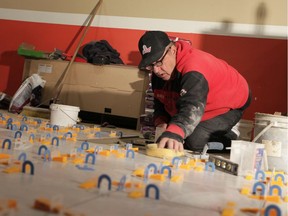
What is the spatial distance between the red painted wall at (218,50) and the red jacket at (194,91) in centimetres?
147

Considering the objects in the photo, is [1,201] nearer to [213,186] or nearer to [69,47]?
[213,186]

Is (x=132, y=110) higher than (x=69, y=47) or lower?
lower

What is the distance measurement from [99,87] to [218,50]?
1.37 m

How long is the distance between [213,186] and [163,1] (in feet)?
11.1

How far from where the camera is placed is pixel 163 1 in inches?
173

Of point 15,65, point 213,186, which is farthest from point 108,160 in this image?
point 15,65

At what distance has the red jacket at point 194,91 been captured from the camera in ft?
6.48

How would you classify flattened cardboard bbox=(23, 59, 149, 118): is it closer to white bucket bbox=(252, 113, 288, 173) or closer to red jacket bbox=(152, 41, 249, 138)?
red jacket bbox=(152, 41, 249, 138)

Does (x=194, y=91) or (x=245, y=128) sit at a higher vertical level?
(x=194, y=91)

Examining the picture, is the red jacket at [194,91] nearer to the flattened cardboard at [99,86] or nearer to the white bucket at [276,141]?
the white bucket at [276,141]

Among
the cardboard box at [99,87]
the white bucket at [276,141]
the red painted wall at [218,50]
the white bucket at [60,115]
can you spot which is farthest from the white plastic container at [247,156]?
the red painted wall at [218,50]

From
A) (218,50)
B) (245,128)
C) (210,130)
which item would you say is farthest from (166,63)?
(218,50)

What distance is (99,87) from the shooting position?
4078 mm

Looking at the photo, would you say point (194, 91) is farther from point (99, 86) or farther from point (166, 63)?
point (99, 86)
